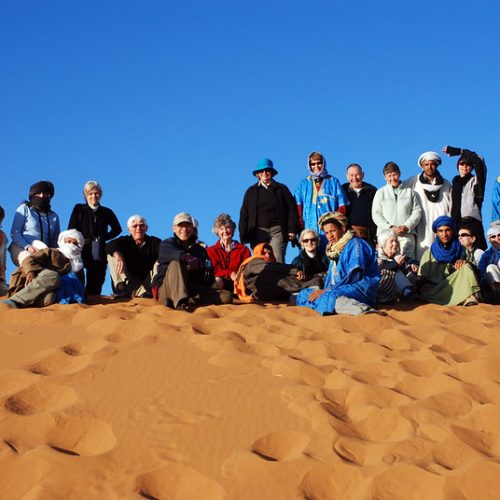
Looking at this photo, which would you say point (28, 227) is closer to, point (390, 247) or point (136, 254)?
point (136, 254)

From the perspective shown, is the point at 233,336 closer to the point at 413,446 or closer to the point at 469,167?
the point at 413,446

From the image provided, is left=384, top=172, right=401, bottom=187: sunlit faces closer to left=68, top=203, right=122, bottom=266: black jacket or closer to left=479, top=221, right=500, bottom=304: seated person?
left=479, top=221, right=500, bottom=304: seated person

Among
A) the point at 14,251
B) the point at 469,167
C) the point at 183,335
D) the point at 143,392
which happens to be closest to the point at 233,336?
the point at 183,335

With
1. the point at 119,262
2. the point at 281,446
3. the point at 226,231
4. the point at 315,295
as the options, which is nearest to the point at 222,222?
the point at 226,231

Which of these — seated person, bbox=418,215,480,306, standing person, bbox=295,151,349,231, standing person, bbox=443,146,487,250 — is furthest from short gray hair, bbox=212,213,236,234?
standing person, bbox=443,146,487,250

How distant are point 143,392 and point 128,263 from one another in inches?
166

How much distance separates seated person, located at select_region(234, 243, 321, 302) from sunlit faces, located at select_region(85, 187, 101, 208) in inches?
84.9

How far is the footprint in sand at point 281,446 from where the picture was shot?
13.6 ft

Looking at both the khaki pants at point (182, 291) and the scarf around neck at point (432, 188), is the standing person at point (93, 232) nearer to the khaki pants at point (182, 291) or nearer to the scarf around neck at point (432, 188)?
the khaki pants at point (182, 291)

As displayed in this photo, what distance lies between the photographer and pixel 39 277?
8.17 m

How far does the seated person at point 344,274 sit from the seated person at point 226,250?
1316mm

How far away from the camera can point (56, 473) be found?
3.89 meters

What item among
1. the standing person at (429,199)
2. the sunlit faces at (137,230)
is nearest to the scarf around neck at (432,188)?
the standing person at (429,199)

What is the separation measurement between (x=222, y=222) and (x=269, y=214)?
0.83m
